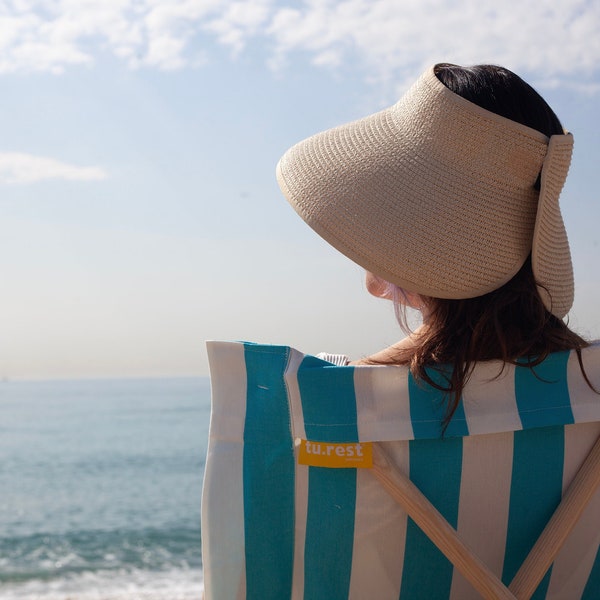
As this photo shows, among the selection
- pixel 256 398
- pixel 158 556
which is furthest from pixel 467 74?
pixel 158 556

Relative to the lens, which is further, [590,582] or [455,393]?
[590,582]

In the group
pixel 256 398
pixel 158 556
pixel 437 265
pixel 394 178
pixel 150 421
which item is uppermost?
pixel 394 178

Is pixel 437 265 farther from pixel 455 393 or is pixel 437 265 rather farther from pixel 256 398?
pixel 256 398

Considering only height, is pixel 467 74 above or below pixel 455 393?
above

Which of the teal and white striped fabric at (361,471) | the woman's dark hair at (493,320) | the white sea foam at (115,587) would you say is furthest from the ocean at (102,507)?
the woman's dark hair at (493,320)

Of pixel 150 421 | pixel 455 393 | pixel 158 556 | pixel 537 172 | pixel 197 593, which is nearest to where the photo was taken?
pixel 455 393

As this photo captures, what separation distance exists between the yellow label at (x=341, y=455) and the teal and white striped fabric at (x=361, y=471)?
0.01 m

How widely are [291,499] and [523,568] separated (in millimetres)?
382

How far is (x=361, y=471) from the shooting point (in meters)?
1.19

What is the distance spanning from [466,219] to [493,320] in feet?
0.57

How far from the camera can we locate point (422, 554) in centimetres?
121

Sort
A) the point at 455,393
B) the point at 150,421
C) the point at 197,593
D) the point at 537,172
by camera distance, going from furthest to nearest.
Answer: the point at 150,421
the point at 197,593
the point at 537,172
the point at 455,393

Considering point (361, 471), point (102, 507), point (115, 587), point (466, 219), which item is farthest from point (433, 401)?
point (102, 507)

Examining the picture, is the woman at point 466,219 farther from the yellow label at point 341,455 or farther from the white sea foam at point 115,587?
the white sea foam at point 115,587
